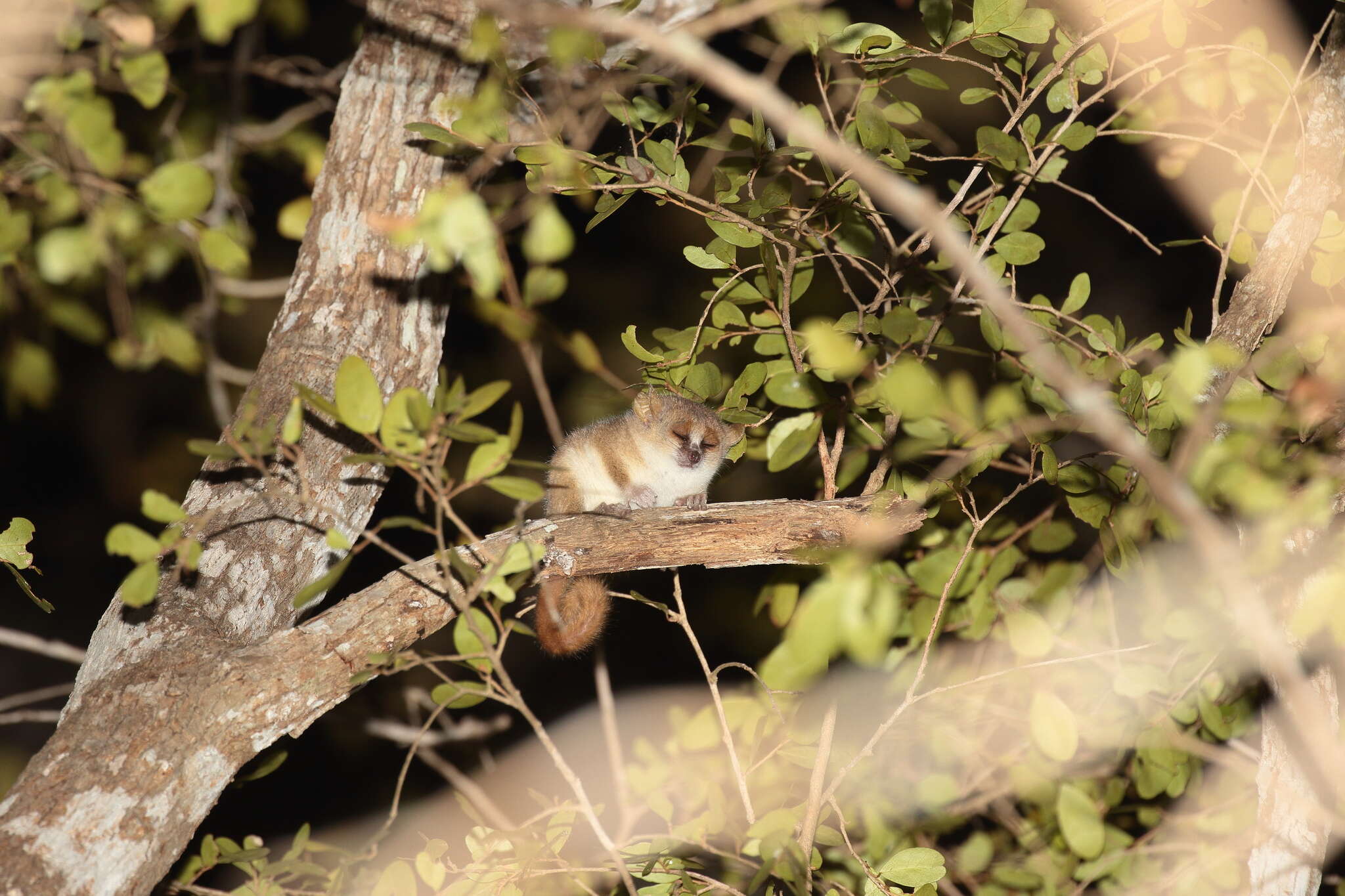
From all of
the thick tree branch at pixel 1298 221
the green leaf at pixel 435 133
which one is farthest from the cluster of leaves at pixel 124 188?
the thick tree branch at pixel 1298 221

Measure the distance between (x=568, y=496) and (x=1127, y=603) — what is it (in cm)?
202

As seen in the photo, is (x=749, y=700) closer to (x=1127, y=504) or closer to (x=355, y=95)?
(x=1127, y=504)

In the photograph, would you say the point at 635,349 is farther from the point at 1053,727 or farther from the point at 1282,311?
the point at 1282,311

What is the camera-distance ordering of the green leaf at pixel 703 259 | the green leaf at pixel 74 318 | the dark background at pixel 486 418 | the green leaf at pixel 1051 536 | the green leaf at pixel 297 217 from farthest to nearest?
the dark background at pixel 486 418 < the green leaf at pixel 1051 536 < the green leaf at pixel 297 217 < the green leaf at pixel 703 259 < the green leaf at pixel 74 318

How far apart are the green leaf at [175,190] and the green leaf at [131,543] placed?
565 mm

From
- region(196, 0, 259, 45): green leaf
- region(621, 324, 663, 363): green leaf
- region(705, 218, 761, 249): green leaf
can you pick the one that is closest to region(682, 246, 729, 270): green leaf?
region(705, 218, 761, 249): green leaf

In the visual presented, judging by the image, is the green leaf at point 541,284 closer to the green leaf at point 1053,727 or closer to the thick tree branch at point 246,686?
the thick tree branch at point 246,686

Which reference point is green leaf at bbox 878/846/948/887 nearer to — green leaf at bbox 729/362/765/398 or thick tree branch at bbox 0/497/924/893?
thick tree branch at bbox 0/497/924/893

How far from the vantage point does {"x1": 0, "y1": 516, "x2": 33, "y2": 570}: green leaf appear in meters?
2.24

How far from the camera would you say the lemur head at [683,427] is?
13.1 feet

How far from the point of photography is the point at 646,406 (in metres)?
4.04

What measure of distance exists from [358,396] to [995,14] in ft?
6.06

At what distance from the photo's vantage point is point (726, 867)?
2980 millimetres

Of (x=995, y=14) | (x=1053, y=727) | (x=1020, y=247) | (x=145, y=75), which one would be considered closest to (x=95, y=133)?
(x=145, y=75)
